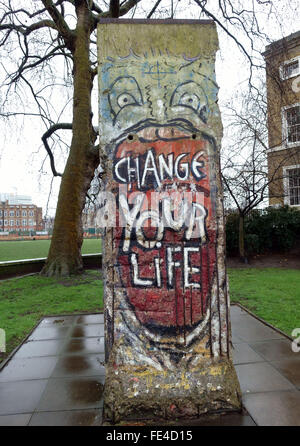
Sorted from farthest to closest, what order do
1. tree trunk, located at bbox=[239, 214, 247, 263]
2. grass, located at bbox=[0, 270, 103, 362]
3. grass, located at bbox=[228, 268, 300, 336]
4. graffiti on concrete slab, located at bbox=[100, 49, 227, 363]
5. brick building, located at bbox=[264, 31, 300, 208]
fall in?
tree trunk, located at bbox=[239, 214, 247, 263]
brick building, located at bbox=[264, 31, 300, 208]
grass, located at bbox=[0, 270, 103, 362]
grass, located at bbox=[228, 268, 300, 336]
graffiti on concrete slab, located at bbox=[100, 49, 227, 363]

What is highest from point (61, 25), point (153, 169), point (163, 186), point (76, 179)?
point (61, 25)

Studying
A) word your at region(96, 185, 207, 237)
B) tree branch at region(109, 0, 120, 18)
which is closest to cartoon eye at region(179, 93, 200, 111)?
word your at region(96, 185, 207, 237)

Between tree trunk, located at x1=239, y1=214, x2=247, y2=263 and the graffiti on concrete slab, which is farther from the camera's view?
tree trunk, located at x1=239, y1=214, x2=247, y2=263

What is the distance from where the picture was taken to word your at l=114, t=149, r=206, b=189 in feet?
9.77

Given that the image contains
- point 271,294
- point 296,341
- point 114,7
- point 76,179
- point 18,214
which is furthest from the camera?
point 18,214

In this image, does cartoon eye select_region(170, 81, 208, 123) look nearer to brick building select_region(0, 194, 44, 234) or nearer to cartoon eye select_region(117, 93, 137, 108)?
cartoon eye select_region(117, 93, 137, 108)

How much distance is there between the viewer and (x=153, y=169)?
9.80 ft

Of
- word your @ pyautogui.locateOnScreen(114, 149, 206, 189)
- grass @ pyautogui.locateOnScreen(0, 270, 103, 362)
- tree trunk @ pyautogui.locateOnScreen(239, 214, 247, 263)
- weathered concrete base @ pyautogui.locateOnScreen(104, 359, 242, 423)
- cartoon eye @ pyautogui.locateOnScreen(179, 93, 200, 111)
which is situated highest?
cartoon eye @ pyautogui.locateOnScreen(179, 93, 200, 111)

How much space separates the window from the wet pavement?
1022 cm

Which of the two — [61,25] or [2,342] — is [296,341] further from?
[61,25]

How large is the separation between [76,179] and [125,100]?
308 inches

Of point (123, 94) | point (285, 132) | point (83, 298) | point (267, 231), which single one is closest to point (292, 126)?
point (285, 132)

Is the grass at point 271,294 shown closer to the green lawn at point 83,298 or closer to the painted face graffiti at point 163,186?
the green lawn at point 83,298

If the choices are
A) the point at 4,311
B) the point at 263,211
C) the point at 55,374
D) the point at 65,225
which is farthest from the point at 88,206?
the point at 55,374
